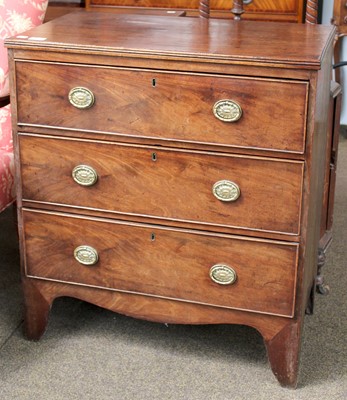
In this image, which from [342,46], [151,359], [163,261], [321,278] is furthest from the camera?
[342,46]

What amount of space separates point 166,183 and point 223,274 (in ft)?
0.95

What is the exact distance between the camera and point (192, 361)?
8.16 ft

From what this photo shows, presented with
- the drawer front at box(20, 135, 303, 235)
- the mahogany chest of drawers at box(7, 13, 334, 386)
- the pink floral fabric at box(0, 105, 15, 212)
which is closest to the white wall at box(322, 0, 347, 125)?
the mahogany chest of drawers at box(7, 13, 334, 386)

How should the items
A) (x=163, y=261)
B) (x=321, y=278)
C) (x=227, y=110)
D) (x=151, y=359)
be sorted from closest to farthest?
(x=227, y=110) → (x=163, y=261) → (x=151, y=359) → (x=321, y=278)

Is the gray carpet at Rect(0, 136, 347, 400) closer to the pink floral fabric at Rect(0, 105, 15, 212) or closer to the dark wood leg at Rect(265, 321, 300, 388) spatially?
the dark wood leg at Rect(265, 321, 300, 388)

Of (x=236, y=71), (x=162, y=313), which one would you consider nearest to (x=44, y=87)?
(x=236, y=71)

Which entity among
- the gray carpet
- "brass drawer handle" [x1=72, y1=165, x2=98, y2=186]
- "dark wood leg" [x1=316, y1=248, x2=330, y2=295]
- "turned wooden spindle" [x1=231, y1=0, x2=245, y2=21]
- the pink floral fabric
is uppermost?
"turned wooden spindle" [x1=231, y1=0, x2=245, y2=21]

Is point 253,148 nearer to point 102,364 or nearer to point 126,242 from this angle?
point 126,242

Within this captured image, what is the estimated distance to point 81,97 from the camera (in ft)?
7.32

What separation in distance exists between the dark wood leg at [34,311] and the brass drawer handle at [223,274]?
53 cm

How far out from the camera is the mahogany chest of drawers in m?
2.12

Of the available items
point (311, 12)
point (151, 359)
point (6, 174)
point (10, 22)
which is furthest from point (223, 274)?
point (10, 22)

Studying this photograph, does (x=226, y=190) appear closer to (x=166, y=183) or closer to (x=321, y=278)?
(x=166, y=183)

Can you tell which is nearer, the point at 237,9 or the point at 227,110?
the point at 227,110
